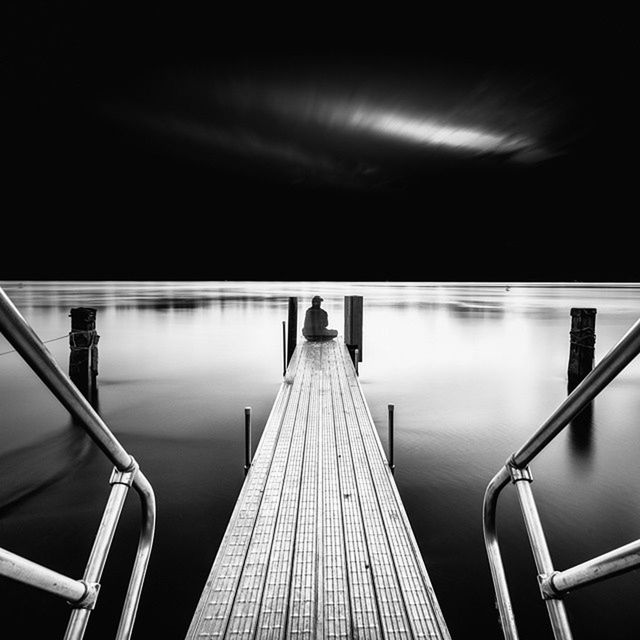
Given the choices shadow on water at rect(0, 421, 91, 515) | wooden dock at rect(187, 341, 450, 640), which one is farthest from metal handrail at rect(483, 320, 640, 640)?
shadow on water at rect(0, 421, 91, 515)

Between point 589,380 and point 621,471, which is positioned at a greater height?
point 589,380

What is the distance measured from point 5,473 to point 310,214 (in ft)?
226

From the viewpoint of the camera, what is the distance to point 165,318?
32188 mm

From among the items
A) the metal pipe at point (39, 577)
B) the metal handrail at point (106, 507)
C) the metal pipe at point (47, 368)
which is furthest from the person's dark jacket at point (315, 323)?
the metal pipe at point (39, 577)

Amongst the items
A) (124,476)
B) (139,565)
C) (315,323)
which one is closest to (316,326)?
(315,323)

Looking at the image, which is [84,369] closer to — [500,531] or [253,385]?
[253,385]

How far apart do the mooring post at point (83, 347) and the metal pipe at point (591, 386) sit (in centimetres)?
1091

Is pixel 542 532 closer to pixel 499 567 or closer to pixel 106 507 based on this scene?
pixel 499 567

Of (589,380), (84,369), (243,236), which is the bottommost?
(84,369)

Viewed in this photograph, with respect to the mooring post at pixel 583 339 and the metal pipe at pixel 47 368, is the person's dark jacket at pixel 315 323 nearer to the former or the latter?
the mooring post at pixel 583 339

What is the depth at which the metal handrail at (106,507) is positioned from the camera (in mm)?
1301

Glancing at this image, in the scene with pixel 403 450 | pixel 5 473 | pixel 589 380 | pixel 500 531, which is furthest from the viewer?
pixel 403 450

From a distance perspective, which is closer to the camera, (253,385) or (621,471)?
(621,471)

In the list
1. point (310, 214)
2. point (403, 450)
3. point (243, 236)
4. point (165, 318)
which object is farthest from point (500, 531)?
point (243, 236)
